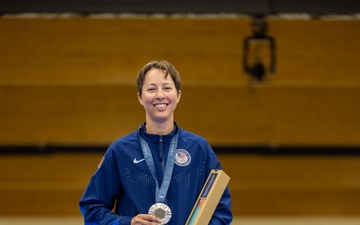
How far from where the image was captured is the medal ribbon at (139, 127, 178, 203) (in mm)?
2785

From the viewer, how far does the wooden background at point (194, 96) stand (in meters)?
10.4

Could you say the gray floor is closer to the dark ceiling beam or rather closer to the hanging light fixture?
the hanging light fixture

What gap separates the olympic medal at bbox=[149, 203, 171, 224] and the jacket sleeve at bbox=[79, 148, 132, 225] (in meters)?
0.24

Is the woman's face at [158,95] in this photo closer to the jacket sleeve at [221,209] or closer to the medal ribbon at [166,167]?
the medal ribbon at [166,167]

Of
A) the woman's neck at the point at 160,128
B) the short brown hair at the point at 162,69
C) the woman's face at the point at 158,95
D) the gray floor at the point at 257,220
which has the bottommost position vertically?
the gray floor at the point at 257,220

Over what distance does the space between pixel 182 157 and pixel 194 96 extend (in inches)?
300

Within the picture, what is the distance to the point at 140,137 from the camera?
295cm

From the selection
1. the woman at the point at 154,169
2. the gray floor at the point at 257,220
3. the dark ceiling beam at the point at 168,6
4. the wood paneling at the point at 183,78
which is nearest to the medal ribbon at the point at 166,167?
the woman at the point at 154,169

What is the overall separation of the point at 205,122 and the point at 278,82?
130 centimetres

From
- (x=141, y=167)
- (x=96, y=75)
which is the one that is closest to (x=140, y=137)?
(x=141, y=167)

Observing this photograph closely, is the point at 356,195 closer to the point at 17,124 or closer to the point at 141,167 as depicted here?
the point at 17,124

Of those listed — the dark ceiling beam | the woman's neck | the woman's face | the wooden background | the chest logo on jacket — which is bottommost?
the wooden background

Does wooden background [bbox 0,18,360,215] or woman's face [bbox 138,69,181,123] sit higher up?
woman's face [bbox 138,69,181,123]

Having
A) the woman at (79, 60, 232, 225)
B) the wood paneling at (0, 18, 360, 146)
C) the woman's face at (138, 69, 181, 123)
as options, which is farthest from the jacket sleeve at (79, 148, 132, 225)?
the wood paneling at (0, 18, 360, 146)
